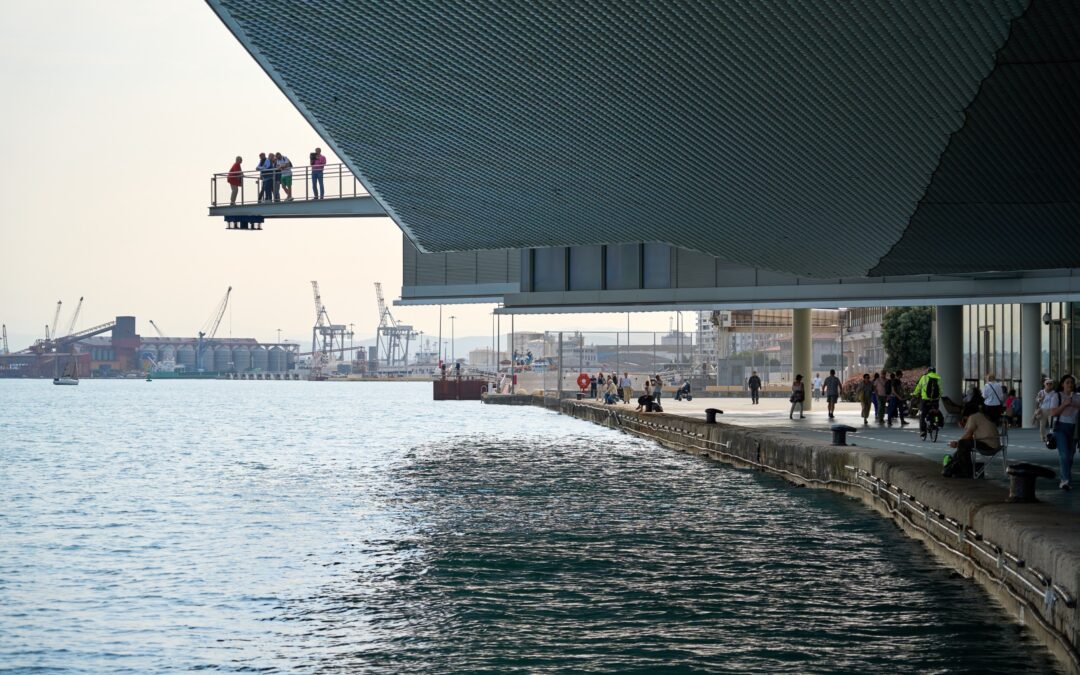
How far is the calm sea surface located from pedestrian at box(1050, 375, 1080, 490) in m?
2.20

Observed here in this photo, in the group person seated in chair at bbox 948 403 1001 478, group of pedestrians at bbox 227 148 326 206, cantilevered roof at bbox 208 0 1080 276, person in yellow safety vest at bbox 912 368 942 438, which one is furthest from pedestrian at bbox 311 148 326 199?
person seated in chair at bbox 948 403 1001 478

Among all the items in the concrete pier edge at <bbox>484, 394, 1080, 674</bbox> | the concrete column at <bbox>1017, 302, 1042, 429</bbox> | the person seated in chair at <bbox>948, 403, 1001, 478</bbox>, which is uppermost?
the concrete column at <bbox>1017, 302, 1042, 429</bbox>

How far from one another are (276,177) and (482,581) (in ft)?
99.0

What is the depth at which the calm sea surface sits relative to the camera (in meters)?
12.5

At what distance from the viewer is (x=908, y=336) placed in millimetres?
67812

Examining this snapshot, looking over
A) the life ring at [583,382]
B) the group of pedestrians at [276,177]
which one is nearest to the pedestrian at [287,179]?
the group of pedestrians at [276,177]

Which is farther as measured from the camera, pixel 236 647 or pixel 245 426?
pixel 245 426

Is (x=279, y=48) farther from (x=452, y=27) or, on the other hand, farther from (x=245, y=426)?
(x=245, y=426)

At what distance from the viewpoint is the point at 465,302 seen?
49.1 meters

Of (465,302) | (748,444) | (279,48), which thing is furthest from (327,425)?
(279,48)

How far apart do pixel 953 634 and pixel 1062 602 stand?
79.4 inches

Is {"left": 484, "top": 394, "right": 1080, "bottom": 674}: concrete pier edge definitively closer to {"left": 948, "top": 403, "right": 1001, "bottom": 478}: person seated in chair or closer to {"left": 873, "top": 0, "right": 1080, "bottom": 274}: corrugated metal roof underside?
{"left": 948, "top": 403, "right": 1001, "bottom": 478}: person seated in chair

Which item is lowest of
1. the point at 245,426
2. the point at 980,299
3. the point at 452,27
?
the point at 245,426

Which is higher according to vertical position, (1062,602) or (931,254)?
(931,254)
